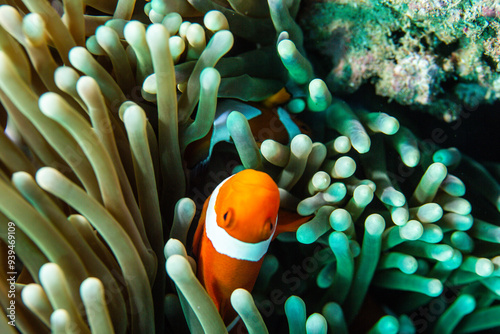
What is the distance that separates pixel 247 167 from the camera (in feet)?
3.13

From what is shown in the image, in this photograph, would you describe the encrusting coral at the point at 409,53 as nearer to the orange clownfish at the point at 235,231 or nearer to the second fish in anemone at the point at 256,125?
the second fish in anemone at the point at 256,125

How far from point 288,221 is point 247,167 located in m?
0.16

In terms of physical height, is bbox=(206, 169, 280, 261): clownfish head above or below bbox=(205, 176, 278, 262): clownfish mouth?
above

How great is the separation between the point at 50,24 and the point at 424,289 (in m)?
1.06

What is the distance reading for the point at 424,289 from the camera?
0.97 m

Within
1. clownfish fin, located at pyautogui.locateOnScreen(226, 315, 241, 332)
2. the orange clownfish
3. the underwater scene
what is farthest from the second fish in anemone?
clownfish fin, located at pyautogui.locateOnScreen(226, 315, 241, 332)

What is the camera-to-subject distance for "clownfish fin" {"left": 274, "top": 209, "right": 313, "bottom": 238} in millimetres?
927

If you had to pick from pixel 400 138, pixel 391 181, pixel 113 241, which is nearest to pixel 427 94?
pixel 400 138

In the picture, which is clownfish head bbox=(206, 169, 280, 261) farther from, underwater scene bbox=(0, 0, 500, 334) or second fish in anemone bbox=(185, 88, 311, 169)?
second fish in anemone bbox=(185, 88, 311, 169)

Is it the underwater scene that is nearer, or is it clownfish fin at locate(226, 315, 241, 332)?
the underwater scene

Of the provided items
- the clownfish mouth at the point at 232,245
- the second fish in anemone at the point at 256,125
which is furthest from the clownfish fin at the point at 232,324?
the second fish in anemone at the point at 256,125

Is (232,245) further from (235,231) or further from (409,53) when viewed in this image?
(409,53)

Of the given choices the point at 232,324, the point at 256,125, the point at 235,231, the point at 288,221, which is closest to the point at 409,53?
the point at 256,125

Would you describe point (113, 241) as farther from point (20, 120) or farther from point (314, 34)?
point (314, 34)
